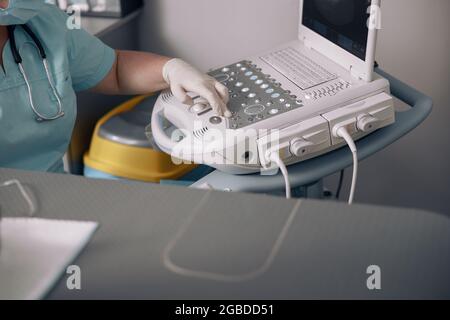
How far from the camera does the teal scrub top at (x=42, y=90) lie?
1.18 metres

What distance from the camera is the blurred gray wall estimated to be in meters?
1.67

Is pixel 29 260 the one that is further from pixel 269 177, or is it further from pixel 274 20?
pixel 274 20

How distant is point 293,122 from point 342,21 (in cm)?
27

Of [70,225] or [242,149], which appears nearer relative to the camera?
[70,225]

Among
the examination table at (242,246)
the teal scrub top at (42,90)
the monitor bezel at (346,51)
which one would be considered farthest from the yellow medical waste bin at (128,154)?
the examination table at (242,246)

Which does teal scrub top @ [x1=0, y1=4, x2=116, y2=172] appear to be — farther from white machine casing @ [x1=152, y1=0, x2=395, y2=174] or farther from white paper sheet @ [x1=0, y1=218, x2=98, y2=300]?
white paper sheet @ [x1=0, y1=218, x2=98, y2=300]

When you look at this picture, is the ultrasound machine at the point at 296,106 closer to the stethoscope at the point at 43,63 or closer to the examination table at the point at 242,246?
the stethoscope at the point at 43,63

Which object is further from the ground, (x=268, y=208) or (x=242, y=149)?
(x=268, y=208)

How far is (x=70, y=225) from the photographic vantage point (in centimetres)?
61

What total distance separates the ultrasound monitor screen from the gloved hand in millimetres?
264

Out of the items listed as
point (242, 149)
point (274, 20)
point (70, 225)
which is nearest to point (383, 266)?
point (70, 225)
